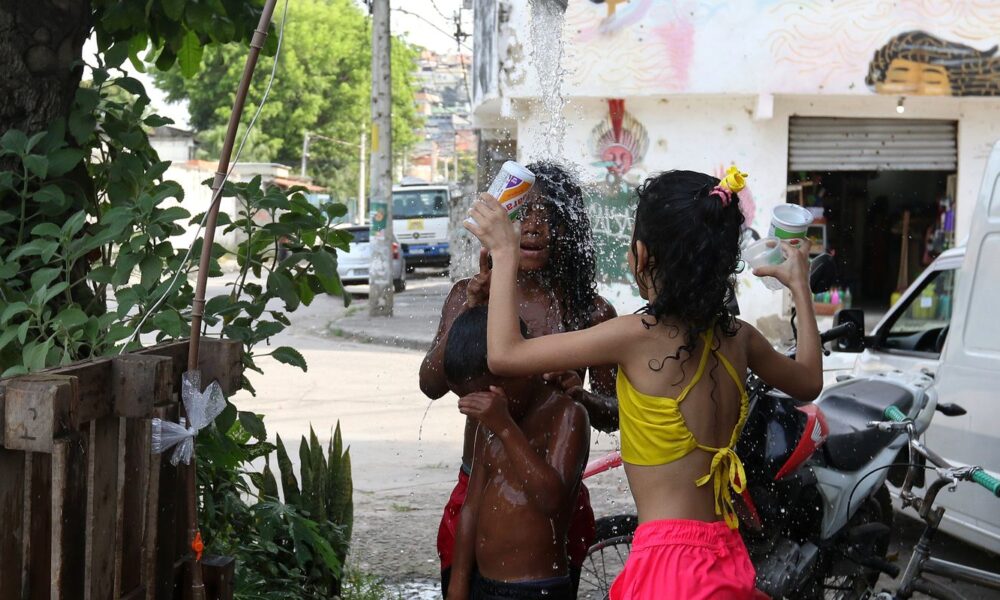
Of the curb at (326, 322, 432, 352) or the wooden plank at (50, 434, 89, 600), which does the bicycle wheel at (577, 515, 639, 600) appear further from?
the curb at (326, 322, 432, 352)

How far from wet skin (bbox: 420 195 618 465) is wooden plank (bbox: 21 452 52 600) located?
0.92 m

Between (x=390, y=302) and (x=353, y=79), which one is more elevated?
(x=353, y=79)

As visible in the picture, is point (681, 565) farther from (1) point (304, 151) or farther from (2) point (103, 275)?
(1) point (304, 151)

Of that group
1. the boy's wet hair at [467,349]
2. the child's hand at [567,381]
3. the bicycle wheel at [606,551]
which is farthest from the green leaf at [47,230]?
the bicycle wheel at [606,551]

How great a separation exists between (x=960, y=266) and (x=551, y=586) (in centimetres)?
374

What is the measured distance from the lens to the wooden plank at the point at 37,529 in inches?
85.1

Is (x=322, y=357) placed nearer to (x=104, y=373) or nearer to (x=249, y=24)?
(x=249, y=24)

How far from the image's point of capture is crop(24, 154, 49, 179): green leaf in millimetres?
3127

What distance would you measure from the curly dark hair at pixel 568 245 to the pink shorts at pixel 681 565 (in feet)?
2.46

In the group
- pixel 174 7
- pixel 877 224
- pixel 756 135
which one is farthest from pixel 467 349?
pixel 877 224

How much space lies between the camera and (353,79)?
40156 mm

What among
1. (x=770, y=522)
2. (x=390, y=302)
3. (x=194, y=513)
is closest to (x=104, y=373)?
(x=194, y=513)

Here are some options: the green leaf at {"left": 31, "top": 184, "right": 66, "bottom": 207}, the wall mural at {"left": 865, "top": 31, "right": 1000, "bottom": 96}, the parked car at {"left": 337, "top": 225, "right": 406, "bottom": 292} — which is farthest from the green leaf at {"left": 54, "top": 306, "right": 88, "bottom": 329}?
the parked car at {"left": 337, "top": 225, "right": 406, "bottom": 292}

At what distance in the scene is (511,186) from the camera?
2447 millimetres
